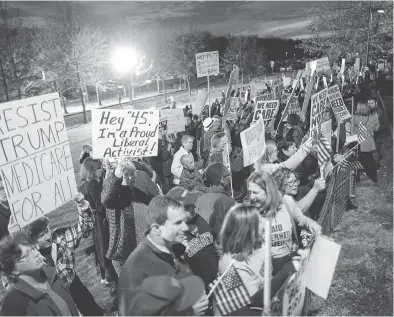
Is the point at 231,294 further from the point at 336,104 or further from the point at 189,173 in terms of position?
the point at 336,104

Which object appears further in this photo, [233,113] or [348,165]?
[233,113]

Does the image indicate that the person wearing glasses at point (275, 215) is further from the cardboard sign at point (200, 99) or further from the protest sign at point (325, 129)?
the cardboard sign at point (200, 99)

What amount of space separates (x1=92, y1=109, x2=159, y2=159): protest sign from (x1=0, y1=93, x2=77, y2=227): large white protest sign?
646 mm

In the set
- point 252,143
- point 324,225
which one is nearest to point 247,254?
point 252,143

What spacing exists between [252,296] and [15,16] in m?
31.2

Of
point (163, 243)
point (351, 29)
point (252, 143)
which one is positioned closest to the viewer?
point (163, 243)

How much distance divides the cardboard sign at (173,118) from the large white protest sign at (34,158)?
515 cm

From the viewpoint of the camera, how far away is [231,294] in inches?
100

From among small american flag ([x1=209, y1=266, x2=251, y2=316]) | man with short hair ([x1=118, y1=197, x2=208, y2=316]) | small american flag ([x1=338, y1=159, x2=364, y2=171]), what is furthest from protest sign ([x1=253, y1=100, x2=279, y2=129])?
small american flag ([x1=209, y1=266, x2=251, y2=316])

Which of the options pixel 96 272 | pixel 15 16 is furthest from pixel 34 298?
pixel 15 16

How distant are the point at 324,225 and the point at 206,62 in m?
7.55

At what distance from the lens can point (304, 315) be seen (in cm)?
379

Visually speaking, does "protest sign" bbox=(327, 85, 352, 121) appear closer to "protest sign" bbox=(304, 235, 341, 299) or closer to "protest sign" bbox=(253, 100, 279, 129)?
"protest sign" bbox=(253, 100, 279, 129)

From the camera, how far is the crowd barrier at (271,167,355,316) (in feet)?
8.60
